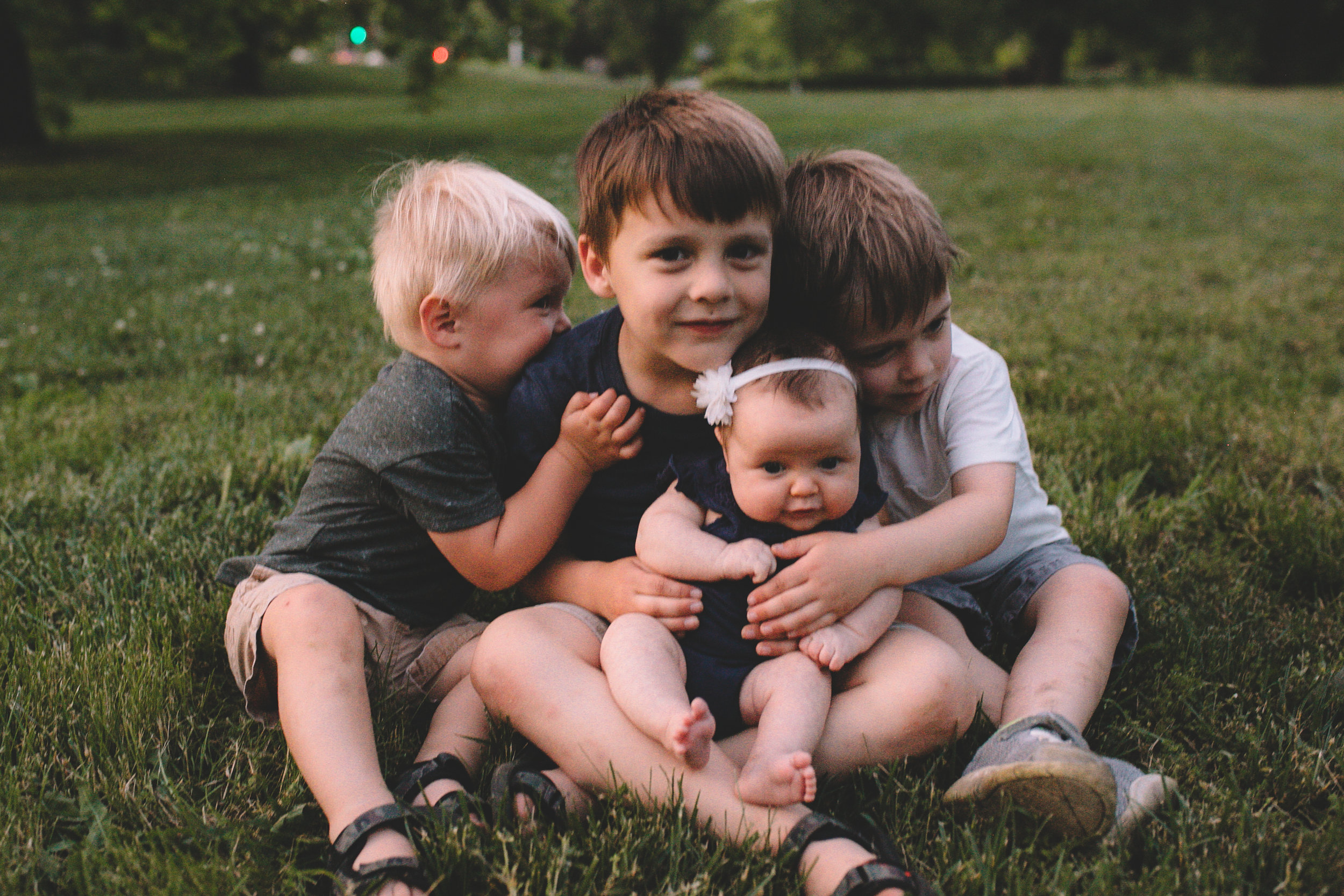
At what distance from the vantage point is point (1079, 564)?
235cm

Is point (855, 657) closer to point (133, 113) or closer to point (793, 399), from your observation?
point (793, 399)

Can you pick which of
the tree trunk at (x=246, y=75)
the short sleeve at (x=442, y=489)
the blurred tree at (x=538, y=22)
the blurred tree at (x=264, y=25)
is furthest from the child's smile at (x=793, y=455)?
the tree trunk at (x=246, y=75)

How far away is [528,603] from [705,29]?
195 feet

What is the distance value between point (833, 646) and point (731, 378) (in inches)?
22.4

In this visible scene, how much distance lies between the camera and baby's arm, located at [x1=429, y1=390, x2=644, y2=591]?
2.19 meters

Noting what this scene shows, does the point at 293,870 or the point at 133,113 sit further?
the point at 133,113

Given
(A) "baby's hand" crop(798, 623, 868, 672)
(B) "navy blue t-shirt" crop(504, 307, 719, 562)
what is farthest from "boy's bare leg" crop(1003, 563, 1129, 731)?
(B) "navy blue t-shirt" crop(504, 307, 719, 562)

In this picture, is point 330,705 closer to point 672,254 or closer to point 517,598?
point 517,598

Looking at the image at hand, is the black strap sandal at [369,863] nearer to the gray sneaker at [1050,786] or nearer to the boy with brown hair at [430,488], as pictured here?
the boy with brown hair at [430,488]

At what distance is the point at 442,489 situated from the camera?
218 cm

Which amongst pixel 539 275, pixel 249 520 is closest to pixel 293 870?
pixel 539 275

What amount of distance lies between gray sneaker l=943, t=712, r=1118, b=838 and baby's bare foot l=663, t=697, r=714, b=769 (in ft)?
1.47

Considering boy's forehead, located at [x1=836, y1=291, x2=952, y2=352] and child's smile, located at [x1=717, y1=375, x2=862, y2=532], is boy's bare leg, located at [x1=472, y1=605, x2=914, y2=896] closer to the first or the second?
child's smile, located at [x1=717, y1=375, x2=862, y2=532]

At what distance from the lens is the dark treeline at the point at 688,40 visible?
1514cm
